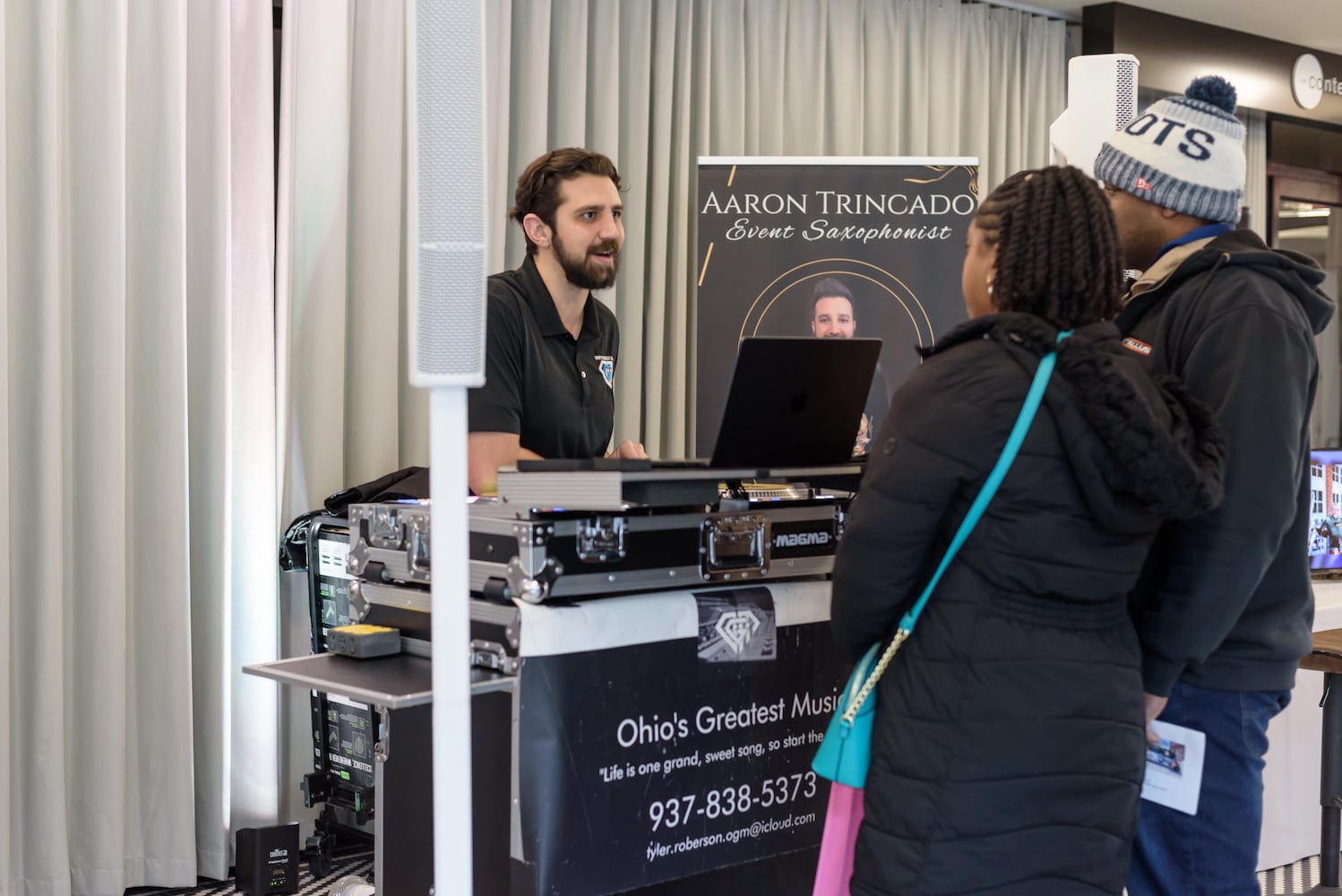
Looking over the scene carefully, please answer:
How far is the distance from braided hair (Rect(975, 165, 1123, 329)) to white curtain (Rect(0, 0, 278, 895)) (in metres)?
2.38

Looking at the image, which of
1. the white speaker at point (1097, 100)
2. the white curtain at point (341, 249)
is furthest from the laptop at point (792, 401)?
the white curtain at point (341, 249)

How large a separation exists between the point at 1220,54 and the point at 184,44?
178 inches

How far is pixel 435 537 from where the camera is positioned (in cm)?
159

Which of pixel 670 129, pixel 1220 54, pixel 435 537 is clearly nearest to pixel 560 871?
pixel 435 537

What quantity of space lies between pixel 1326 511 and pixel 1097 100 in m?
1.44

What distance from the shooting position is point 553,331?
2672 millimetres

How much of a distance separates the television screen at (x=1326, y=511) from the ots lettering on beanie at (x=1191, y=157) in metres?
1.93

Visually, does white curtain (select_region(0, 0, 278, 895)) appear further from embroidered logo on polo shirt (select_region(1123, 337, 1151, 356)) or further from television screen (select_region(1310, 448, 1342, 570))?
television screen (select_region(1310, 448, 1342, 570))

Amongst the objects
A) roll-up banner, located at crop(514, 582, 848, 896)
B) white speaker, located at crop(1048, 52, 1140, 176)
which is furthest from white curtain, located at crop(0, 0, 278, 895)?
white speaker, located at crop(1048, 52, 1140, 176)

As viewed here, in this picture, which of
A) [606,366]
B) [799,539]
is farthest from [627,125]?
[799,539]

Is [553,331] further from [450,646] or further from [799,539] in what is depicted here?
[450,646]

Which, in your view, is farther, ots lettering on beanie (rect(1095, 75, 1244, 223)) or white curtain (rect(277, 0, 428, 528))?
white curtain (rect(277, 0, 428, 528))

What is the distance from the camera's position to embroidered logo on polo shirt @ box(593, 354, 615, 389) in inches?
110

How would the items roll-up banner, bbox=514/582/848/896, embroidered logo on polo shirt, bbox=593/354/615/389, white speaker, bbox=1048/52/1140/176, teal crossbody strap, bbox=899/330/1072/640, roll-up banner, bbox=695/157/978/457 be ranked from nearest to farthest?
teal crossbody strap, bbox=899/330/1072/640, roll-up banner, bbox=514/582/848/896, embroidered logo on polo shirt, bbox=593/354/615/389, white speaker, bbox=1048/52/1140/176, roll-up banner, bbox=695/157/978/457
